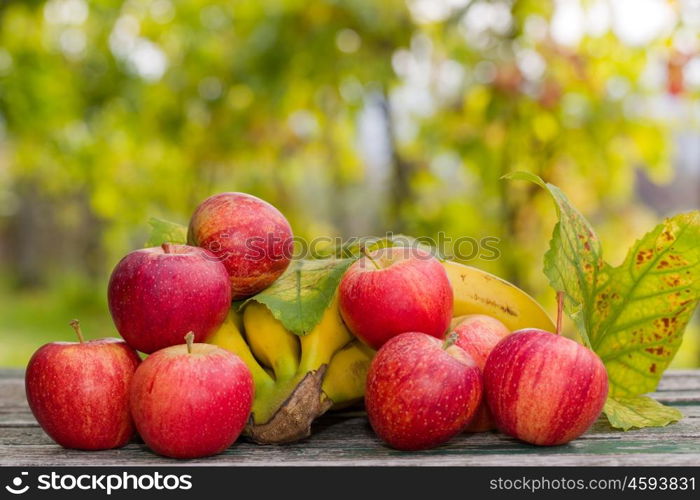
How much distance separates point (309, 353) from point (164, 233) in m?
0.37

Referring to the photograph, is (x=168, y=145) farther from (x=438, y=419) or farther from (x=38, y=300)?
(x=38, y=300)

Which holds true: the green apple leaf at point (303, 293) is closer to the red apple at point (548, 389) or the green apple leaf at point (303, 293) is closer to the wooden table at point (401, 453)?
the wooden table at point (401, 453)

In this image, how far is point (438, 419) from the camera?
101 centimetres

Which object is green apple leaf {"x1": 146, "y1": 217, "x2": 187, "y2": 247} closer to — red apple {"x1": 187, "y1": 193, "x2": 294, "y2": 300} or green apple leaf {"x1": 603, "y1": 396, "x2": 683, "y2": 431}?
red apple {"x1": 187, "y1": 193, "x2": 294, "y2": 300}

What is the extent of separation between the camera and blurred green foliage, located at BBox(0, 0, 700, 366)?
3.11m

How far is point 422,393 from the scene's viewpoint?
1016 millimetres

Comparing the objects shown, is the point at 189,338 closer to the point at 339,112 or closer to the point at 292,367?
the point at 292,367

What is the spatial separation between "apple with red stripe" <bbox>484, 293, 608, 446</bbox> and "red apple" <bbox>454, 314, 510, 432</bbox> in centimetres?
9

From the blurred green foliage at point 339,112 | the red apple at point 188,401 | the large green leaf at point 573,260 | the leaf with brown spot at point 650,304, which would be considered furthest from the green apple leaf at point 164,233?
the blurred green foliage at point 339,112

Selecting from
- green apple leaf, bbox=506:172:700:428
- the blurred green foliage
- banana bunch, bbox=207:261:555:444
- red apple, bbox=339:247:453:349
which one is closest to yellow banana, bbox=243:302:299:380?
banana bunch, bbox=207:261:555:444

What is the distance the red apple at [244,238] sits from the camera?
46.6 inches

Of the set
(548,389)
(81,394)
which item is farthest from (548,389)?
(81,394)
